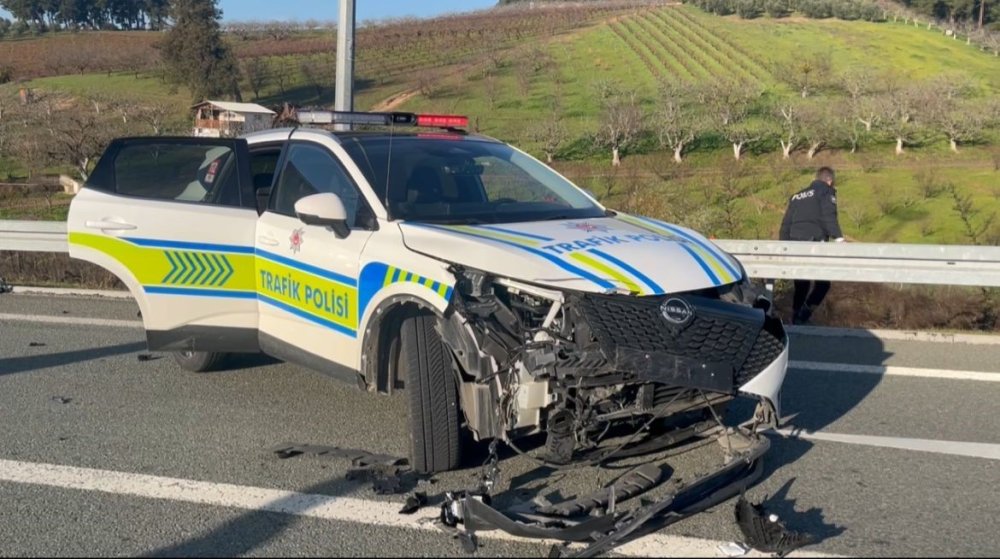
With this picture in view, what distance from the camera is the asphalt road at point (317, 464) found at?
3.90 meters

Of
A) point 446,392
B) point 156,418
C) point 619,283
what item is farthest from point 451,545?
point 156,418

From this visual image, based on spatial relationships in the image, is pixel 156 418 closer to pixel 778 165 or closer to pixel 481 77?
pixel 778 165

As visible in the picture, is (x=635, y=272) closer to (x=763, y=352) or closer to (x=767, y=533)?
(x=763, y=352)

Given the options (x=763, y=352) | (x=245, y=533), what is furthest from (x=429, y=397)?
(x=763, y=352)

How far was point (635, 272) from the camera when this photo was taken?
4.32 meters

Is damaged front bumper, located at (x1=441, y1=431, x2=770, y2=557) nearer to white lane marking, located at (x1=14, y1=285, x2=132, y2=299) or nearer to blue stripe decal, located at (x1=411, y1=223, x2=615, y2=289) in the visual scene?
blue stripe decal, located at (x1=411, y1=223, x2=615, y2=289)

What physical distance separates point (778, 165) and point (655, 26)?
1804cm

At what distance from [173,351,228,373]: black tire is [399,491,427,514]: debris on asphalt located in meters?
2.76

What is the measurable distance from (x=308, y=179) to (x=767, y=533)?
3.40 meters

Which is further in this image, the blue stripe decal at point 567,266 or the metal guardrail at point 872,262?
the metal guardrail at point 872,262

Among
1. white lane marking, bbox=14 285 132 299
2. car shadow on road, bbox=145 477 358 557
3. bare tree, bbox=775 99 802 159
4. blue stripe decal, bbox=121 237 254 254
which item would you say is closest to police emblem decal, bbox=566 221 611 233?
car shadow on road, bbox=145 477 358 557

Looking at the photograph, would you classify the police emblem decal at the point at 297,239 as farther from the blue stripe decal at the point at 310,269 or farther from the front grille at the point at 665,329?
the front grille at the point at 665,329

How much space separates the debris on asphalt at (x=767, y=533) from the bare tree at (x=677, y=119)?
24195 mm

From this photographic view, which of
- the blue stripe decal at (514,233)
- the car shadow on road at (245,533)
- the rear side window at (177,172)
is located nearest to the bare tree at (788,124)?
the rear side window at (177,172)
